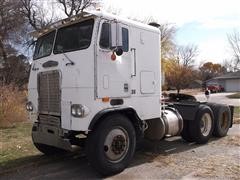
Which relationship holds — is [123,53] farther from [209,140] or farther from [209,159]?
[209,140]

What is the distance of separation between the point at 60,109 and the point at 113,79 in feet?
3.87

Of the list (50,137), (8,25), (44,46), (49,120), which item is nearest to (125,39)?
(44,46)

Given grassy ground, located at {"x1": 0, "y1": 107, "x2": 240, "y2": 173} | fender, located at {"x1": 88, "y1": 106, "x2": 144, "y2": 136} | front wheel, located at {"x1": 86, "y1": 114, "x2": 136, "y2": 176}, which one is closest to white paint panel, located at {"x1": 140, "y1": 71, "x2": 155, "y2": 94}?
fender, located at {"x1": 88, "y1": 106, "x2": 144, "y2": 136}

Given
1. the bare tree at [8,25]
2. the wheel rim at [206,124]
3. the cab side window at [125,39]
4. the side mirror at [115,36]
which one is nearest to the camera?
the side mirror at [115,36]

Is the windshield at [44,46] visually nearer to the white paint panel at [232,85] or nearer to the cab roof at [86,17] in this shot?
the cab roof at [86,17]

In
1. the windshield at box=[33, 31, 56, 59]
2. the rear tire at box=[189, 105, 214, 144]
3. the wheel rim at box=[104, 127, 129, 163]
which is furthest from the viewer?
the rear tire at box=[189, 105, 214, 144]

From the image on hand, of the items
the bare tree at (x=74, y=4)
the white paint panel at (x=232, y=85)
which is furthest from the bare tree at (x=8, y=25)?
the white paint panel at (x=232, y=85)

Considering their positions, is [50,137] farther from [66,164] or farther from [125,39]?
[125,39]

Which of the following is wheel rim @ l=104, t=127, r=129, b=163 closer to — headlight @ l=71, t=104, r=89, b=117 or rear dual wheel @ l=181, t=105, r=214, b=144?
headlight @ l=71, t=104, r=89, b=117

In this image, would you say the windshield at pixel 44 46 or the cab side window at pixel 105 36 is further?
the windshield at pixel 44 46

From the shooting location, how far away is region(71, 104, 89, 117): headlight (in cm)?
625

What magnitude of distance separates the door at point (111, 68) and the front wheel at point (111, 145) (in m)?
0.51

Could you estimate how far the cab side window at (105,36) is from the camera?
21.5 ft

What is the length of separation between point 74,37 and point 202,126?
4.70 m
